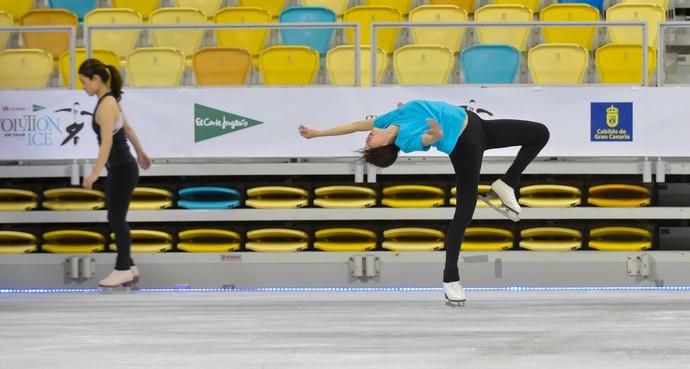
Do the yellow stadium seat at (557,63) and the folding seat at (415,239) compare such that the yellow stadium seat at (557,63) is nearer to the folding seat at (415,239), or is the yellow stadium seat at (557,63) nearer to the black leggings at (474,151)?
the folding seat at (415,239)

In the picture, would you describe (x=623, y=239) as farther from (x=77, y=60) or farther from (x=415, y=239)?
(x=77, y=60)

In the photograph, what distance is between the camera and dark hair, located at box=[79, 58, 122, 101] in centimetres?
686

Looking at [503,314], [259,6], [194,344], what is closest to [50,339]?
[194,344]

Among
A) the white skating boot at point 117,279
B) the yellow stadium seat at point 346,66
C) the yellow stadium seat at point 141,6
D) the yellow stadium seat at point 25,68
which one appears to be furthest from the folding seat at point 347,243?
the yellow stadium seat at point 141,6

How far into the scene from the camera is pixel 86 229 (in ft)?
27.6

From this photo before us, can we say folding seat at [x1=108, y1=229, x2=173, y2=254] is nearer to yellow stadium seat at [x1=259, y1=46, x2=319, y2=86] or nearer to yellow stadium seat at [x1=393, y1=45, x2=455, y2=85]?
yellow stadium seat at [x1=259, y1=46, x2=319, y2=86]

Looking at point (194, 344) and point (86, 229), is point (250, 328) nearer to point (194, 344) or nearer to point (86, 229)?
point (194, 344)

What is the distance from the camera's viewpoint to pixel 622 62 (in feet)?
25.9

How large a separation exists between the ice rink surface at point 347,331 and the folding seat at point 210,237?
3.43ft

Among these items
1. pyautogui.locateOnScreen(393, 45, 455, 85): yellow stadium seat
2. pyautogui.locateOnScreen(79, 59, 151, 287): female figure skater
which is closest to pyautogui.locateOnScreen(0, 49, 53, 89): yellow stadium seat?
pyautogui.locateOnScreen(79, 59, 151, 287): female figure skater

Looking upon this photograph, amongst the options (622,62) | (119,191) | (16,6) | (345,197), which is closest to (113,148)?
(119,191)

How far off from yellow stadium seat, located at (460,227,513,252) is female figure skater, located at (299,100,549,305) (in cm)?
199

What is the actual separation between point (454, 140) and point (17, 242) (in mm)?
4049

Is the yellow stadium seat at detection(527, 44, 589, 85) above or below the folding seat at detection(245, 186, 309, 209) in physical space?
above
